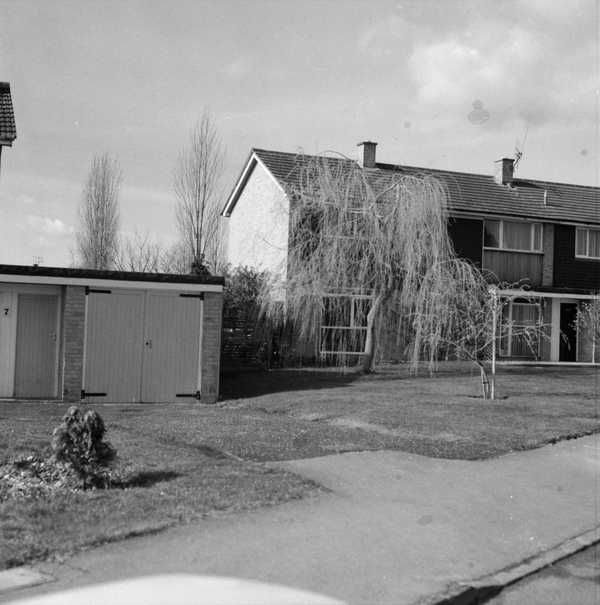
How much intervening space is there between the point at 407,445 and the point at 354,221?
10839mm

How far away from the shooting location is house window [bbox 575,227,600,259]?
30.8m

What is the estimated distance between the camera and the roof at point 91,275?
16469 millimetres

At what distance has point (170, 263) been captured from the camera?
3597 cm

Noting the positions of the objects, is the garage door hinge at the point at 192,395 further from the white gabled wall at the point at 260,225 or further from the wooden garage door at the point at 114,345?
the white gabled wall at the point at 260,225

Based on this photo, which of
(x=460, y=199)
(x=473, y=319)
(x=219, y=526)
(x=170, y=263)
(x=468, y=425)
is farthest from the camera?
(x=170, y=263)

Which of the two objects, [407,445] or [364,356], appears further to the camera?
[364,356]

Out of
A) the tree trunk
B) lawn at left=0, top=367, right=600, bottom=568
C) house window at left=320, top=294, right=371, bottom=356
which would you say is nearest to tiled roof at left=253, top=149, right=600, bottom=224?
house window at left=320, top=294, right=371, bottom=356

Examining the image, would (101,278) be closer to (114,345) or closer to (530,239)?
(114,345)

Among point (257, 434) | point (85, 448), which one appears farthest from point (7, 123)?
point (85, 448)

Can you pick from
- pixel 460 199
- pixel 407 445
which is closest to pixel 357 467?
pixel 407 445

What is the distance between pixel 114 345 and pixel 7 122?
8107 millimetres

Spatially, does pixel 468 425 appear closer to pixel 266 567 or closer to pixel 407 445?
pixel 407 445

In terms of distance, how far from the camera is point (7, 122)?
21.6 metres

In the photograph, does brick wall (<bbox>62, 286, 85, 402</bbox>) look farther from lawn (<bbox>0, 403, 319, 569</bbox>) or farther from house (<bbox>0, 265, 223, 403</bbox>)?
lawn (<bbox>0, 403, 319, 569</bbox>)
